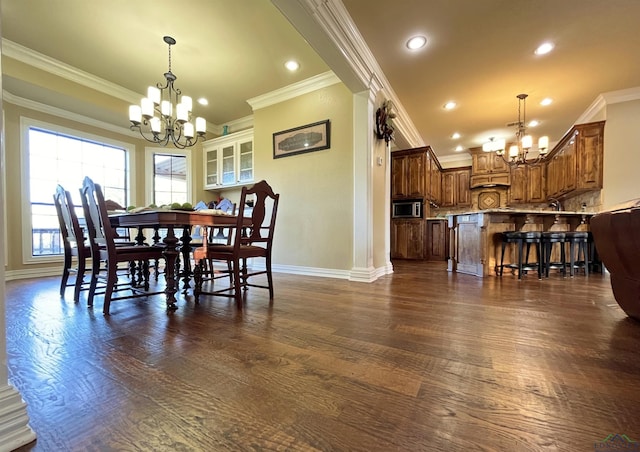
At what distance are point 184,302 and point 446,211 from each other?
22.6 feet

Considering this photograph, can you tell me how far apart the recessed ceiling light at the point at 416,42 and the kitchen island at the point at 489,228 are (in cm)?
218

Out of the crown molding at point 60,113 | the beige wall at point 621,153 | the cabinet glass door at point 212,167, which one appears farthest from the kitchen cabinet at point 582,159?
the crown molding at point 60,113

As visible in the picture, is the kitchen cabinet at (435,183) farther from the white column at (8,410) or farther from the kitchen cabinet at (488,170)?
the white column at (8,410)

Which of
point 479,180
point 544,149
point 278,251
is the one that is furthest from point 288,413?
point 479,180

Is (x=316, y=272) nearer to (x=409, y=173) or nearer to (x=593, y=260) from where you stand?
(x=409, y=173)

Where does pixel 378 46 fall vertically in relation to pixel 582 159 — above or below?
above

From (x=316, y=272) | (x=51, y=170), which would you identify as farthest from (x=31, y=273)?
(x=316, y=272)

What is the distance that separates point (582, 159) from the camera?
4309 millimetres

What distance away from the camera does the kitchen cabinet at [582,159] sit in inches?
162

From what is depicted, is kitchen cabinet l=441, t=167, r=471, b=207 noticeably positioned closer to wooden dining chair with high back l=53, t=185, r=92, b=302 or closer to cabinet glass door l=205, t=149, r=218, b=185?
cabinet glass door l=205, t=149, r=218, b=185

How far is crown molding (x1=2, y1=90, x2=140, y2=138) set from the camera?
138 inches

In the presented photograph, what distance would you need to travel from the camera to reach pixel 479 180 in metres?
6.55

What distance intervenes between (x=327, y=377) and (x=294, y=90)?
149 inches

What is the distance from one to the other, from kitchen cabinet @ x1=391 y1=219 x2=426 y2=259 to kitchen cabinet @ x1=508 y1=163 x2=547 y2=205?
2.91 metres
